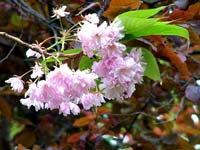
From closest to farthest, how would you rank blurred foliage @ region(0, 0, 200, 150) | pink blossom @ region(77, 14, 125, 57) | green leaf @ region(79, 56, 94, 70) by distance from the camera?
pink blossom @ region(77, 14, 125, 57) < green leaf @ region(79, 56, 94, 70) < blurred foliage @ region(0, 0, 200, 150)

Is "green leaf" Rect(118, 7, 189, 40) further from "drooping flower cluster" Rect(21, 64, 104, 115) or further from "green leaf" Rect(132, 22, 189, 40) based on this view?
"drooping flower cluster" Rect(21, 64, 104, 115)

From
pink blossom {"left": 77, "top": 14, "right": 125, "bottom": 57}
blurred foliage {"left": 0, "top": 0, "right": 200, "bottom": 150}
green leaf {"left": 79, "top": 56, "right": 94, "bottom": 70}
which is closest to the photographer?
pink blossom {"left": 77, "top": 14, "right": 125, "bottom": 57}

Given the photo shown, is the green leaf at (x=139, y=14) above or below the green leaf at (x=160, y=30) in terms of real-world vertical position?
above

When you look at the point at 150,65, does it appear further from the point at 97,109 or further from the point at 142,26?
the point at 97,109

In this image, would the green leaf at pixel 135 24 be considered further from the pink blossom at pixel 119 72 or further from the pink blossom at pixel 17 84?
the pink blossom at pixel 17 84

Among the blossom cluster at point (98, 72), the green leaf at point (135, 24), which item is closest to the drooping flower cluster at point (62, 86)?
the blossom cluster at point (98, 72)

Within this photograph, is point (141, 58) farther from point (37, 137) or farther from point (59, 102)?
point (37, 137)

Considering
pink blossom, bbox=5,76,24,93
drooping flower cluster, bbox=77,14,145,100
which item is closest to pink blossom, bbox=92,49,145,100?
drooping flower cluster, bbox=77,14,145,100

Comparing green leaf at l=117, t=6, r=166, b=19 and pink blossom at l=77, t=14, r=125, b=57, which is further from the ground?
green leaf at l=117, t=6, r=166, b=19
